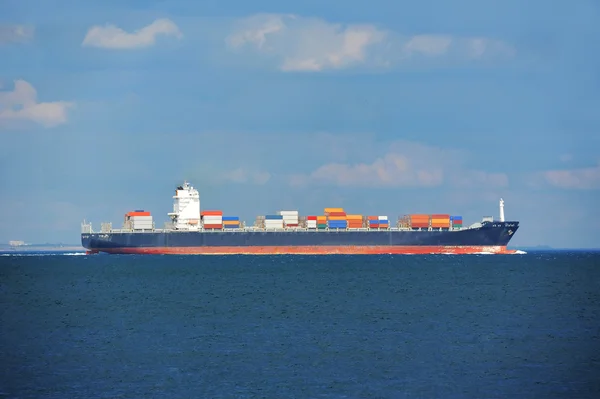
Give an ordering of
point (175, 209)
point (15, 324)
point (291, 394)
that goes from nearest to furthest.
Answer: point (291, 394) → point (15, 324) → point (175, 209)

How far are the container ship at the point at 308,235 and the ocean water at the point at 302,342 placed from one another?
52.1 meters

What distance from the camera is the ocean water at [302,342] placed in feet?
94.4

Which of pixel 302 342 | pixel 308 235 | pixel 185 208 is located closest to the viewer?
pixel 302 342

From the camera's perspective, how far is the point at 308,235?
396 ft

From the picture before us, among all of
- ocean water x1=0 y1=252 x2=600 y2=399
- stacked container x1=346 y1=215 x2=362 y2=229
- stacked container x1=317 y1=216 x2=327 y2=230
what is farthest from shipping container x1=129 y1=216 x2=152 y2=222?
ocean water x1=0 y1=252 x2=600 y2=399

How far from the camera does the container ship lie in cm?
11950

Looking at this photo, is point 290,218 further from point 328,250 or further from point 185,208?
point 185,208

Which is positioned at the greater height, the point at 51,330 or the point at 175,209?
the point at 175,209

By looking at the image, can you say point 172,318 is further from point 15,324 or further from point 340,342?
point 340,342

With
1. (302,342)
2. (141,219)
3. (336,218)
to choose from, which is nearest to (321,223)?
(336,218)

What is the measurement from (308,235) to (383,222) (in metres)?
11.7

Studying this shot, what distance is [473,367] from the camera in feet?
104

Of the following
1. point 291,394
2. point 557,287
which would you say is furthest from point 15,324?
point 557,287

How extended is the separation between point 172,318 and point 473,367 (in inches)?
807
